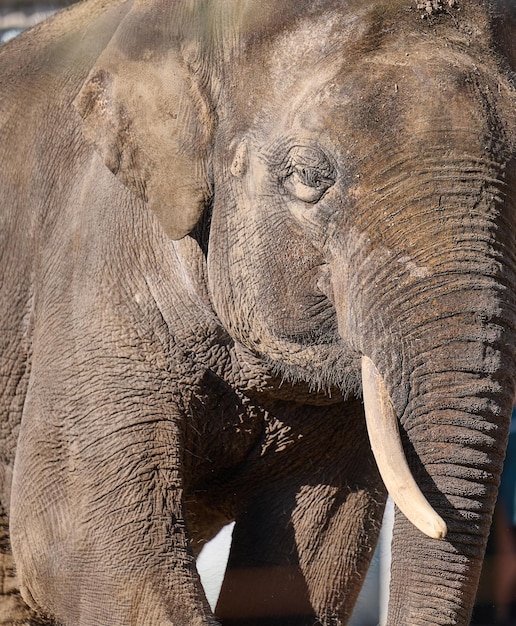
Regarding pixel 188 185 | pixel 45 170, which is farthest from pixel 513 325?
pixel 45 170

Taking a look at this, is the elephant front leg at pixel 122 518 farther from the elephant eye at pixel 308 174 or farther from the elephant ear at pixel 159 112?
the elephant eye at pixel 308 174

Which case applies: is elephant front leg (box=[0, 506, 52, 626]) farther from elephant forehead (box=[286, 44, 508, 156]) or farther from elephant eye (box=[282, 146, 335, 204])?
elephant forehead (box=[286, 44, 508, 156])

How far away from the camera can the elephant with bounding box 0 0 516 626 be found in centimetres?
243

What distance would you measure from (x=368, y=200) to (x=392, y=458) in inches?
16.2

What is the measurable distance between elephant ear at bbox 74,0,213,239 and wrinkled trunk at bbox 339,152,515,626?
0.42 metres

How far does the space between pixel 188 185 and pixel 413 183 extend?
506 mm

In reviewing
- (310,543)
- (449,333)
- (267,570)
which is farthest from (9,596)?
(449,333)

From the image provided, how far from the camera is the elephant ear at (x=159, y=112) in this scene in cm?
277

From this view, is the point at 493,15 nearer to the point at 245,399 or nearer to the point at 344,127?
the point at 344,127

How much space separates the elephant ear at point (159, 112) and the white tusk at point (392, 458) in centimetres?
50

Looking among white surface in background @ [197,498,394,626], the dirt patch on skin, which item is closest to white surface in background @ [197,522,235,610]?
white surface in background @ [197,498,394,626]

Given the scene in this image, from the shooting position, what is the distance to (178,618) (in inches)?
115

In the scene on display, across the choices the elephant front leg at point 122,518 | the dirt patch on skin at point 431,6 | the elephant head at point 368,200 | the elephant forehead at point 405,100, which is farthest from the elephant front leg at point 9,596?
the dirt patch on skin at point 431,6

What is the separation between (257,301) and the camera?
2.77 metres
